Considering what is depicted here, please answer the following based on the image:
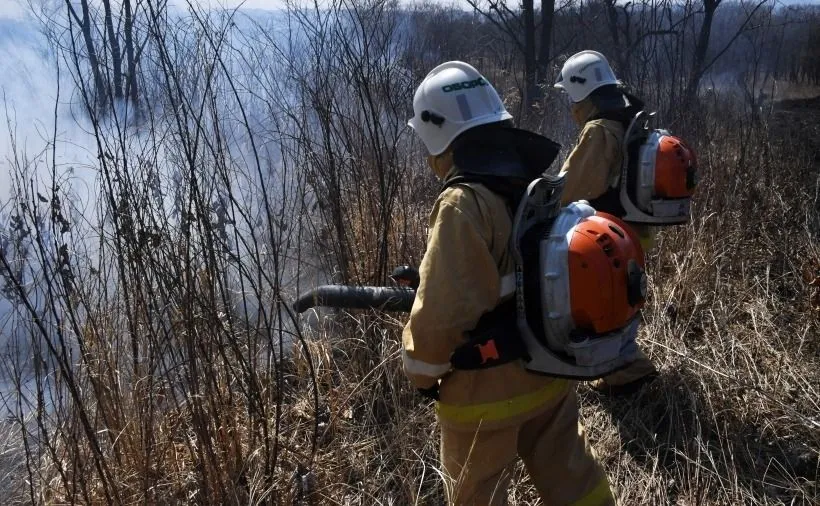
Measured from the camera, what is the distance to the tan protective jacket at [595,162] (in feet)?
10.6

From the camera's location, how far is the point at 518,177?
1.78m

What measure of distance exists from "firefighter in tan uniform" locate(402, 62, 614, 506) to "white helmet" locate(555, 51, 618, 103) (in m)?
1.77

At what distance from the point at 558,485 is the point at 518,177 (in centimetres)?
98

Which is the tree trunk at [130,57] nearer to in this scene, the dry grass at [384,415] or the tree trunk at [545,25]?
the dry grass at [384,415]

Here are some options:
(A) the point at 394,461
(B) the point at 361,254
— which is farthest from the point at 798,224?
(A) the point at 394,461

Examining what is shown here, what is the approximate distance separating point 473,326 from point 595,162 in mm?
1815

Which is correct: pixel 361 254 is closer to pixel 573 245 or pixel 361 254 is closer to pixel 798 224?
pixel 573 245

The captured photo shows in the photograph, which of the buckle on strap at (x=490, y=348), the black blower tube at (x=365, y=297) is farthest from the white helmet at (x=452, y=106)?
the buckle on strap at (x=490, y=348)

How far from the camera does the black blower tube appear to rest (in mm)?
1939

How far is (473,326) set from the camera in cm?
172

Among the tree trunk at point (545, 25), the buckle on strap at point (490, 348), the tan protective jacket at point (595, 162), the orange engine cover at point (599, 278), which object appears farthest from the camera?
the tree trunk at point (545, 25)

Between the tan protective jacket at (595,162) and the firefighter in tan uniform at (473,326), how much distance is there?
1.46 metres

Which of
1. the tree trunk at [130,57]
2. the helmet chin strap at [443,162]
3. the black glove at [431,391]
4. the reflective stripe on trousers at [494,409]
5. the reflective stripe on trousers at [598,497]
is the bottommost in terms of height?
the reflective stripe on trousers at [598,497]

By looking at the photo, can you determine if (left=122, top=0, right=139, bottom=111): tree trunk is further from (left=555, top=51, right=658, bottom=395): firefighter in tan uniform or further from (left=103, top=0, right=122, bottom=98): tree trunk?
(left=555, top=51, right=658, bottom=395): firefighter in tan uniform
